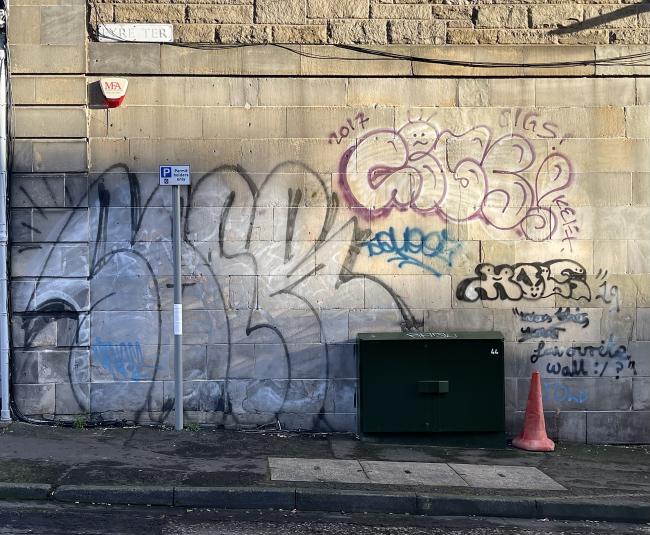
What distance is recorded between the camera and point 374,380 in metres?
8.59

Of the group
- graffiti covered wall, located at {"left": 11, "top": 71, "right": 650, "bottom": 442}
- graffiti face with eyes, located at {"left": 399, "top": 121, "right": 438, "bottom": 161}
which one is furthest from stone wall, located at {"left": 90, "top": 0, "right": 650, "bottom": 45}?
graffiti face with eyes, located at {"left": 399, "top": 121, "right": 438, "bottom": 161}

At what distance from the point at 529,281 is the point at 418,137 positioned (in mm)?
2075

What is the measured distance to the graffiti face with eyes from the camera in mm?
9039

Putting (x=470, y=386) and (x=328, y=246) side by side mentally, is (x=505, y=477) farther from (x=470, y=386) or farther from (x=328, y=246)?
(x=328, y=246)

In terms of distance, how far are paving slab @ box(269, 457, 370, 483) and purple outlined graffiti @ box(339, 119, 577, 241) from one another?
2.84m

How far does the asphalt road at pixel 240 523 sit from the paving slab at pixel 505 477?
1.85 ft

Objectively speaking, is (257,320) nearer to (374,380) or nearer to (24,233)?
(374,380)

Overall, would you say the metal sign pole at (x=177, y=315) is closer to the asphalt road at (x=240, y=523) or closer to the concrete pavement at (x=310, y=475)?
the concrete pavement at (x=310, y=475)

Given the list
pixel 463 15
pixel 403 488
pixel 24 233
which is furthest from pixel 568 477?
pixel 24 233

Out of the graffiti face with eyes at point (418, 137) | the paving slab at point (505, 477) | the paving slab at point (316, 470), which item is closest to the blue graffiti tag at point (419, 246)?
the graffiti face with eyes at point (418, 137)

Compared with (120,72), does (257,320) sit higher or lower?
lower

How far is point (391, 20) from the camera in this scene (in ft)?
29.7

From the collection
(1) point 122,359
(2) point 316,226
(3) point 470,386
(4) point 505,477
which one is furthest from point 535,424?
(1) point 122,359

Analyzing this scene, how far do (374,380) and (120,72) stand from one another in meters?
4.39
